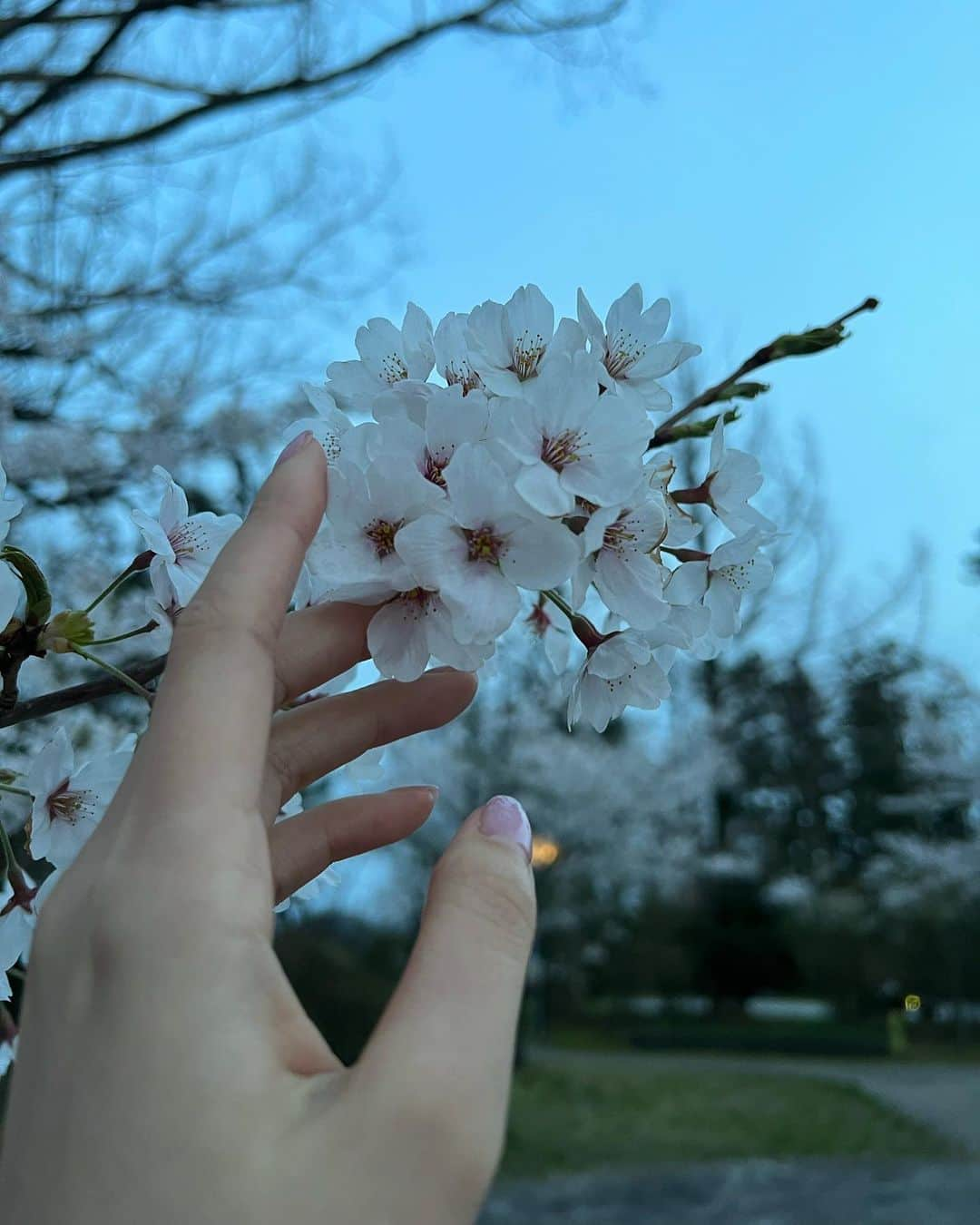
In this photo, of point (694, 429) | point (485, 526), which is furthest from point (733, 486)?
point (485, 526)

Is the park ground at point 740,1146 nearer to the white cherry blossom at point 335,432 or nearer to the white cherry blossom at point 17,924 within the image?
the white cherry blossom at point 17,924

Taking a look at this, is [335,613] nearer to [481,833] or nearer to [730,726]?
[481,833]

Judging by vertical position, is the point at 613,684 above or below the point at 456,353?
below

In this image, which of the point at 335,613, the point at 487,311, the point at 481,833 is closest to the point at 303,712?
the point at 335,613

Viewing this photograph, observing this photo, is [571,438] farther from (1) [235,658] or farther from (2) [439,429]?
(1) [235,658]

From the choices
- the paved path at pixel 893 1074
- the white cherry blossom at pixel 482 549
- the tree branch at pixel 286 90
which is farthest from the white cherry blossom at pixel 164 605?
the paved path at pixel 893 1074
